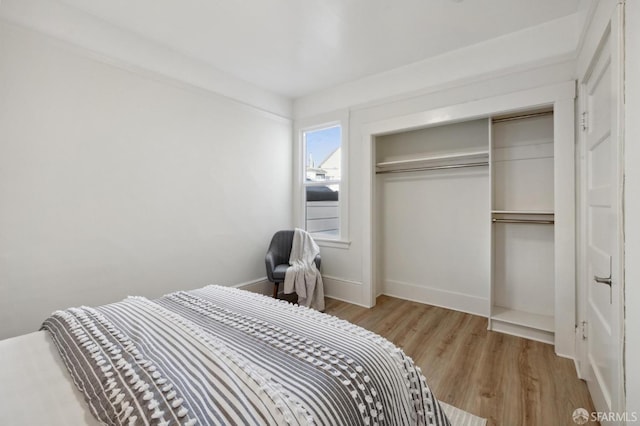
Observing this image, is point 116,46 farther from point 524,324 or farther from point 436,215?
point 524,324

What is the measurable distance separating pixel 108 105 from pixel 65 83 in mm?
275

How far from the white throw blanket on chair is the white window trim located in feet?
1.09

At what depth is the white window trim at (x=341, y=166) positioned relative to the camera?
3.50 m

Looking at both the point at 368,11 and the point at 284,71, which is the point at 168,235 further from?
the point at 368,11

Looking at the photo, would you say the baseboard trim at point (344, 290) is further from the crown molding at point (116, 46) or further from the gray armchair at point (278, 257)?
the crown molding at point (116, 46)

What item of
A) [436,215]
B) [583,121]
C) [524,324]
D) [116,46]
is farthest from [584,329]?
[116,46]

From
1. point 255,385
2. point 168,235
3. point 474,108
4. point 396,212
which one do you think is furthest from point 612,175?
point 168,235

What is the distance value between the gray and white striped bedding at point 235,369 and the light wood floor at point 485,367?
0.82m

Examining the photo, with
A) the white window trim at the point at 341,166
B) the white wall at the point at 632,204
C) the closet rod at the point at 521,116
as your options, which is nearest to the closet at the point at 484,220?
the closet rod at the point at 521,116

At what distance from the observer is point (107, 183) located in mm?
2299

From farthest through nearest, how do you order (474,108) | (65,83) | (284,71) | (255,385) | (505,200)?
(284,71), (505,200), (474,108), (65,83), (255,385)

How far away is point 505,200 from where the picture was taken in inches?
112

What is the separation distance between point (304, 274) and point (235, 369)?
226 cm

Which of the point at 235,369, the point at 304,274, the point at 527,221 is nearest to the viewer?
the point at 235,369
